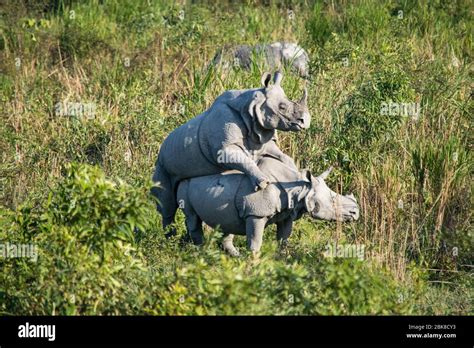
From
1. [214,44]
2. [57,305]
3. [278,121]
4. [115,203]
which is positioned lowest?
[57,305]

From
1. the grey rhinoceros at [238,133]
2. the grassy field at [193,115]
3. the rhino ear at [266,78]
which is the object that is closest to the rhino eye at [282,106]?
the grey rhinoceros at [238,133]

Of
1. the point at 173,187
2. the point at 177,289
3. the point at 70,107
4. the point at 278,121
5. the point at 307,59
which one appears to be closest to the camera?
the point at 177,289

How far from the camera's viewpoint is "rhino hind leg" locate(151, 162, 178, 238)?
28.5 ft

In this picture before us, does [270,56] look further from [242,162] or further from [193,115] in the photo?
[242,162]

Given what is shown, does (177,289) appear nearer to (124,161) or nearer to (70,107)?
(124,161)

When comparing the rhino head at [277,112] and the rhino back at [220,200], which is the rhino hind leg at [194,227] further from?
the rhino head at [277,112]

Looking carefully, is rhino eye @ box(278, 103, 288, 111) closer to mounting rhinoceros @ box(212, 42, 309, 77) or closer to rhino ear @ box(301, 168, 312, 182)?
rhino ear @ box(301, 168, 312, 182)

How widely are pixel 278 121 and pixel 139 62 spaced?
5530 mm

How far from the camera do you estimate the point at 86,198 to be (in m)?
7.27

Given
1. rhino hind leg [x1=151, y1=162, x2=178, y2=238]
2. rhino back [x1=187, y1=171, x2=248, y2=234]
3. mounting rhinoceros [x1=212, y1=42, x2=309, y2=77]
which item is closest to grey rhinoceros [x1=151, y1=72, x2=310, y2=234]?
rhino back [x1=187, y1=171, x2=248, y2=234]

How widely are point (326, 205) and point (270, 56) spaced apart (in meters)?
5.00

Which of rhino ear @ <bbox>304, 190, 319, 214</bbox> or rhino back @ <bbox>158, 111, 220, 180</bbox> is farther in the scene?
rhino back @ <bbox>158, 111, 220, 180</bbox>

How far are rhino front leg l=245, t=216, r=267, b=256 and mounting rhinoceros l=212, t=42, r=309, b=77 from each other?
4.47 m

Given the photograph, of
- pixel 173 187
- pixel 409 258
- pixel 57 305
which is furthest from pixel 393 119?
pixel 57 305
